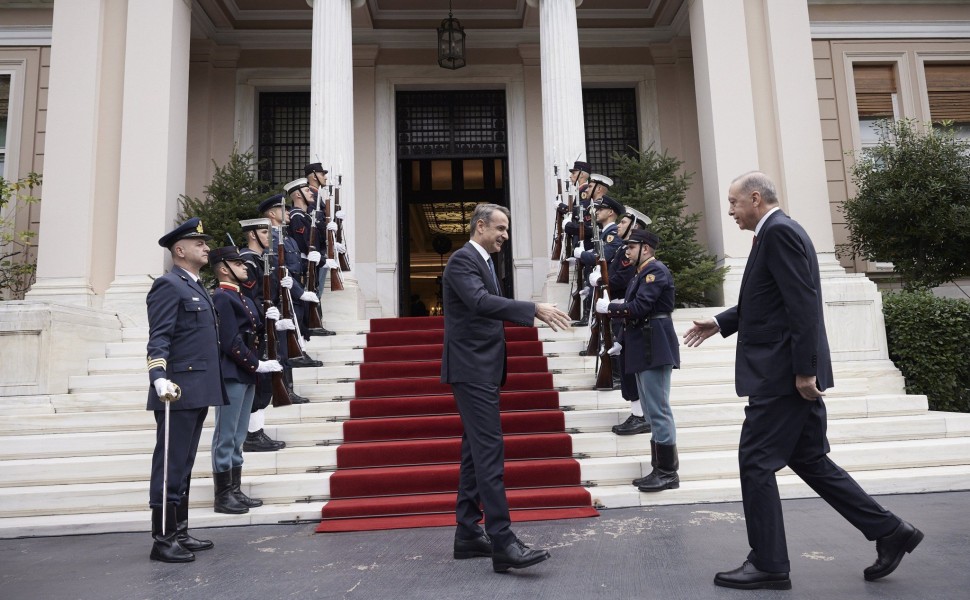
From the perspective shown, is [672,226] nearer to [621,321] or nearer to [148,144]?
[621,321]

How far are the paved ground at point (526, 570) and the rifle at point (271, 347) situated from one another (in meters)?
1.28

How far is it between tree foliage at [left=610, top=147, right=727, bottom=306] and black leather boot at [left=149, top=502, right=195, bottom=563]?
7.11 m

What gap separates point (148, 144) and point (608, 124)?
871 cm

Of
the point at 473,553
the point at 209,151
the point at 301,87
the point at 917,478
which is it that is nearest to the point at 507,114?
the point at 301,87

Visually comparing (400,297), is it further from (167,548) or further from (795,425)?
(795,425)

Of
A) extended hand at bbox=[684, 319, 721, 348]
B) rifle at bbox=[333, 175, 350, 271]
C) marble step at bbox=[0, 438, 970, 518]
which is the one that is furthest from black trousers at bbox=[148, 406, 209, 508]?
rifle at bbox=[333, 175, 350, 271]

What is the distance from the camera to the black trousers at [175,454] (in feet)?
13.7

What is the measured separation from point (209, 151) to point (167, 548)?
34.4ft

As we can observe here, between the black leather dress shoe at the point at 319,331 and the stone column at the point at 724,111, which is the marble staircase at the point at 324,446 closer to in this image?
the black leather dress shoe at the point at 319,331

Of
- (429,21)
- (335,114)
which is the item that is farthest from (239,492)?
(429,21)

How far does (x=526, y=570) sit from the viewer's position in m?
3.56

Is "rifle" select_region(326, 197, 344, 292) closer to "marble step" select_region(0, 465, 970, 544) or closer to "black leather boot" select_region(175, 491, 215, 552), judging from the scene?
"marble step" select_region(0, 465, 970, 544)

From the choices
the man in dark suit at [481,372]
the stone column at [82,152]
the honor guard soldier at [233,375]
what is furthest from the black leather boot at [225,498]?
the stone column at [82,152]

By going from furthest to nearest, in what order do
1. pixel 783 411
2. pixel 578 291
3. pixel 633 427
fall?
1. pixel 578 291
2. pixel 633 427
3. pixel 783 411
